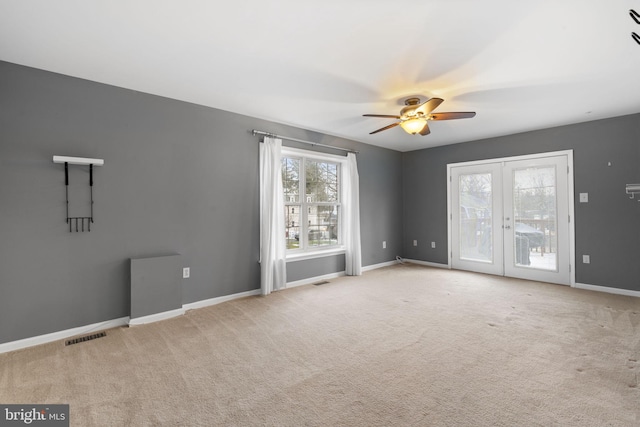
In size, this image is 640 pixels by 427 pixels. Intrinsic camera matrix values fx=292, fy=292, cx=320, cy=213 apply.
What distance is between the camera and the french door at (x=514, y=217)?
15.8ft

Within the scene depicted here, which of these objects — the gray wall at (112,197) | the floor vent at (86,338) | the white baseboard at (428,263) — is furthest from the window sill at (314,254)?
the floor vent at (86,338)

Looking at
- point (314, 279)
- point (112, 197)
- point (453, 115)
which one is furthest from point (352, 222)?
point (112, 197)

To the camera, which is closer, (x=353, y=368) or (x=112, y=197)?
(x=353, y=368)

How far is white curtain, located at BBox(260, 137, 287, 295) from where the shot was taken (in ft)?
14.0

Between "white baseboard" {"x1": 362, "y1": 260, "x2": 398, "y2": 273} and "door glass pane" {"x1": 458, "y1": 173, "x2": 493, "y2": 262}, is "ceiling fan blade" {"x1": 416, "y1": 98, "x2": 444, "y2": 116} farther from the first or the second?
"white baseboard" {"x1": 362, "y1": 260, "x2": 398, "y2": 273}

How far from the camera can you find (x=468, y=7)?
1.98m

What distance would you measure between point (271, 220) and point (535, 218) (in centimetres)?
450

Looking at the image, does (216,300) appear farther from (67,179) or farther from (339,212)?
(339,212)

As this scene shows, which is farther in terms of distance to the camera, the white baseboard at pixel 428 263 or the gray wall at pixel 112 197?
the white baseboard at pixel 428 263

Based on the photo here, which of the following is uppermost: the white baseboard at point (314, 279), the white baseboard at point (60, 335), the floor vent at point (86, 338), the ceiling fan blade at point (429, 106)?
the ceiling fan blade at point (429, 106)

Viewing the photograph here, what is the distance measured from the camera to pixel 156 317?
10.9ft

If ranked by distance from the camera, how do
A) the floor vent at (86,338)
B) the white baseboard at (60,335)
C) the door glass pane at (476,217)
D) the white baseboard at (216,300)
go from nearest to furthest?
the white baseboard at (60,335)
the floor vent at (86,338)
the white baseboard at (216,300)
the door glass pane at (476,217)

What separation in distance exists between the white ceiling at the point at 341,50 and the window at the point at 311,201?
4.25ft

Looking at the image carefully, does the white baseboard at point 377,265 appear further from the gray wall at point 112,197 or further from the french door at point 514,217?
the gray wall at point 112,197
